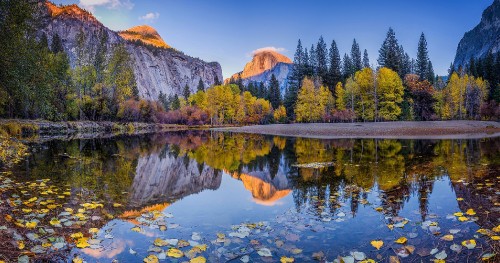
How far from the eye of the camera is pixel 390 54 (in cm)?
7062

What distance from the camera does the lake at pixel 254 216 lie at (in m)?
4.79

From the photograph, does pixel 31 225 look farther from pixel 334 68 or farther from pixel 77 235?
pixel 334 68

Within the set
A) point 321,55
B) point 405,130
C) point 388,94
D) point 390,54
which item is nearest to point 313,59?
point 321,55

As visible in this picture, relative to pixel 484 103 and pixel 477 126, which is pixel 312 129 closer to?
pixel 477 126

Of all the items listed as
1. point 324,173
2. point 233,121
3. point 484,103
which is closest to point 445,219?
point 324,173

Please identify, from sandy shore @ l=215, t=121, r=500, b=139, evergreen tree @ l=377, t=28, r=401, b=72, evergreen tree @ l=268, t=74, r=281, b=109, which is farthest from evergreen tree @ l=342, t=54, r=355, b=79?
sandy shore @ l=215, t=121, r=500, b=139

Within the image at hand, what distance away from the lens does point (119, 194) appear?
8734mm

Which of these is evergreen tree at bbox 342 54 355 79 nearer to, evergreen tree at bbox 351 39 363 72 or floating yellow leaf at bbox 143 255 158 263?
evergreen tree at bbox 351 39 363 72

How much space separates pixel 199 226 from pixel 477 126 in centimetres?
5121

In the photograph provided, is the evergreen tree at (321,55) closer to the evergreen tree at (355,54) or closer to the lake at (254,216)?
the evergreen tree at (355,54)

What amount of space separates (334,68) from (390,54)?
14.8 metres

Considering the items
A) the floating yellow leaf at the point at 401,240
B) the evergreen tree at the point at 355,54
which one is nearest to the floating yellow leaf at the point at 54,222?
the floating yellow leaf at the point at 401,240

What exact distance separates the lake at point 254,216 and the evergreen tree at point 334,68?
71216 millimetres

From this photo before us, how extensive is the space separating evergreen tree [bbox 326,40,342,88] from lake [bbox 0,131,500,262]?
234 ft
